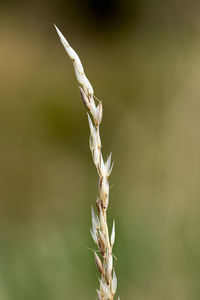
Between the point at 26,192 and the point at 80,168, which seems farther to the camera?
the point at 26,192

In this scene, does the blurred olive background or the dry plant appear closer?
the dry plant

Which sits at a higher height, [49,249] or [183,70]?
[183,70]

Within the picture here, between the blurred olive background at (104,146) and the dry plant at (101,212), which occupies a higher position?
the dry plant at (101,212)

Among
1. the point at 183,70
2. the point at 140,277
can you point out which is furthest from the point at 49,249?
the point at 183,70

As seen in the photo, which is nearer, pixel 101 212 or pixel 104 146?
pixel 101 212

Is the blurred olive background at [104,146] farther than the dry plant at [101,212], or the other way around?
the blurred olive background at [104,146]

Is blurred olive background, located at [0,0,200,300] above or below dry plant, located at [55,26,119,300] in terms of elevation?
below

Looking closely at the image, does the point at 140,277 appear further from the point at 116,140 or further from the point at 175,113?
the point at 116,140

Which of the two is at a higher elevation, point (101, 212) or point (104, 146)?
point (101, 212)
